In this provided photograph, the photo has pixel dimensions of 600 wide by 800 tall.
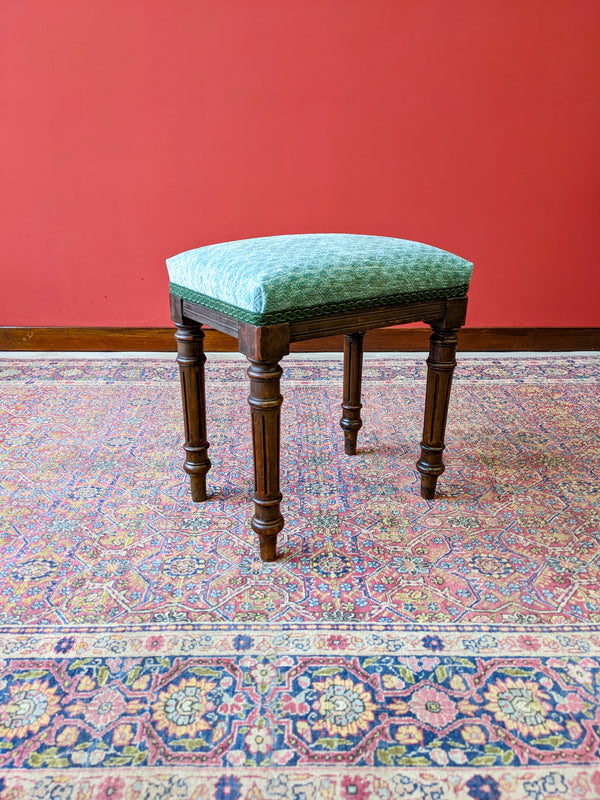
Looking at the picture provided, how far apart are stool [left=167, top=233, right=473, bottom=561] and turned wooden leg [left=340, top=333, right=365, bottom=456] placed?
318 mm

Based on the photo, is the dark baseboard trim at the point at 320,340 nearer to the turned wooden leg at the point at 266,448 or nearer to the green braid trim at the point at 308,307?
the green braid trim at the point at 308,307

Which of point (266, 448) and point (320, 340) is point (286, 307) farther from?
point (320, 340)

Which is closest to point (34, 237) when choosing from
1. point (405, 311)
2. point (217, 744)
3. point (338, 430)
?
point (338, 430)

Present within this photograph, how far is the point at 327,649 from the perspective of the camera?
45.7 inches

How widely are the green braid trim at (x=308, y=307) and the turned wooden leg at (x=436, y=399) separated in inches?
4.2

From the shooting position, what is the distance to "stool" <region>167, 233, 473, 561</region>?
49.1 inches

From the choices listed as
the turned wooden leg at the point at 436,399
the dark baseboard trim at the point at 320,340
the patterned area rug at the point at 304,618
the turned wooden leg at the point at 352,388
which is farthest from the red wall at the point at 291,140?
the turned wooden leg at the point at 436,399

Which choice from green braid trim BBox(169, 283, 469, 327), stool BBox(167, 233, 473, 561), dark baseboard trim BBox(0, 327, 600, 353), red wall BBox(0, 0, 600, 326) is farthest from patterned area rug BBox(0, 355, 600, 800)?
red wall BBox(0, 0, 600, 326)

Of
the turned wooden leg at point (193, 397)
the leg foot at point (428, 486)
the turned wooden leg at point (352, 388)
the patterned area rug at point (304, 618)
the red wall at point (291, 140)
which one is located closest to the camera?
the patterned area rug at point (304, 618)

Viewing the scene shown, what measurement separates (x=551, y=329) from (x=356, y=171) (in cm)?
128

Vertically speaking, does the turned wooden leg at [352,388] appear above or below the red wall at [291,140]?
below

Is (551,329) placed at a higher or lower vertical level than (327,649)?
lower

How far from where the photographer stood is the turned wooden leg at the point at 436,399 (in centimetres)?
158

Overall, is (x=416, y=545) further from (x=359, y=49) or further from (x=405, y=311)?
(x=359, y=49)
